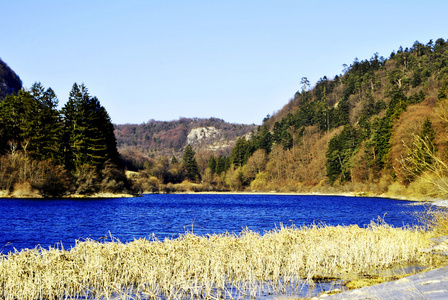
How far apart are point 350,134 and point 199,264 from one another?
3632 inches

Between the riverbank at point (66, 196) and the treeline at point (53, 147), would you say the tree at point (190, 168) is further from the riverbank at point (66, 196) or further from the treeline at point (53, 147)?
the treeline at point (53, 147)

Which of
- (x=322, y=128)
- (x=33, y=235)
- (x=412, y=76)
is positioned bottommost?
(x=33, y=235)

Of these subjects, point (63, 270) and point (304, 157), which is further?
point (304, 157)

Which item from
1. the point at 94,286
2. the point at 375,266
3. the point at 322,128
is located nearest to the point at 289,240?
the point at 375,266

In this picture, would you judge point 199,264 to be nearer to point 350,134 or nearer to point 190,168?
point 350,134

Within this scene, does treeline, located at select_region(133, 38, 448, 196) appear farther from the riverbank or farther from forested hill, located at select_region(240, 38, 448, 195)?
the riverbank

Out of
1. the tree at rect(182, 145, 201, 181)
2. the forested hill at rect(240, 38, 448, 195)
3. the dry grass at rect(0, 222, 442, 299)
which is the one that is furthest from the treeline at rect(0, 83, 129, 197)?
the tree at rect(182, 145, 201, 181)

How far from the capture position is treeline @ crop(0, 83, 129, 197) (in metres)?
58.5

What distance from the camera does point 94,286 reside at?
10.3m

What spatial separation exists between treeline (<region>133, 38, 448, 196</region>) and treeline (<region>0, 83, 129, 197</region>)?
48.4 m

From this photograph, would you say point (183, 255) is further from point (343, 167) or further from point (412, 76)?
point (412, 76)

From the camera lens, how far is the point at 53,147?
214 feet

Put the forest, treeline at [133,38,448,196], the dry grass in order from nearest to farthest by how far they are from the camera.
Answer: the dry grass → the forest → treeline at [133,38,448,196]

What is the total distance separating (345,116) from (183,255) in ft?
394
